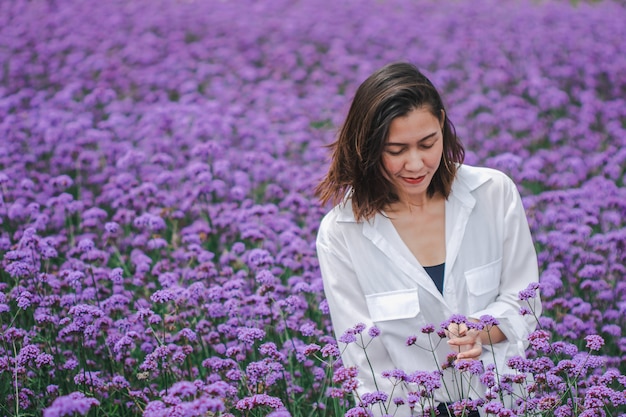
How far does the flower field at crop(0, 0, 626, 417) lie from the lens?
10.9 feet

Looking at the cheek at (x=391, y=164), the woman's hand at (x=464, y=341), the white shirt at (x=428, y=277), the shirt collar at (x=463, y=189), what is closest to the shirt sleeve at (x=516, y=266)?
the white shirt at (x=428, y=277)

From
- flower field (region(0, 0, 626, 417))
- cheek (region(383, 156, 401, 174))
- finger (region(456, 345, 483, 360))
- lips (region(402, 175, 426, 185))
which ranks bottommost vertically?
flower field (region(0, 0, 626, 417))

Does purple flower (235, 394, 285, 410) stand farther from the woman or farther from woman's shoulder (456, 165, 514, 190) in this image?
woman's shoulder (456, 165, 514, 190)

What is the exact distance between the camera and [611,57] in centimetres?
881

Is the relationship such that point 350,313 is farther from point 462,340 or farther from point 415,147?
point 415,147

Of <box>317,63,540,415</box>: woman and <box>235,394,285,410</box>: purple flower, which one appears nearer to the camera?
<box>235,394,285,410</box>: purple flower

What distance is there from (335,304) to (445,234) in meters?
0.54

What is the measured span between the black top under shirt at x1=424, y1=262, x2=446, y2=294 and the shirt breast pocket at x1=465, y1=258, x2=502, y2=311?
107 mm

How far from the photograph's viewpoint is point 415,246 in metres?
3.15

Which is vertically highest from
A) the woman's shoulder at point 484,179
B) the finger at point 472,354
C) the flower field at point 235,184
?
the woman's shoulder at point 484,179

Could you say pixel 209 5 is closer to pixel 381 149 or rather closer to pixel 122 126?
pixel 122 126

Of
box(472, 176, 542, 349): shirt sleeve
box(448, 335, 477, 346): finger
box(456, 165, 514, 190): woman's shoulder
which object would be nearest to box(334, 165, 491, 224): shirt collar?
box(456, 165, 514, 190): woman's shoulder

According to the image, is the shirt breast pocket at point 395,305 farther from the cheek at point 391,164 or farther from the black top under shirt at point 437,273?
the cheek at point 391,164

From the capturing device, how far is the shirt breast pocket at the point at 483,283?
306 cm
